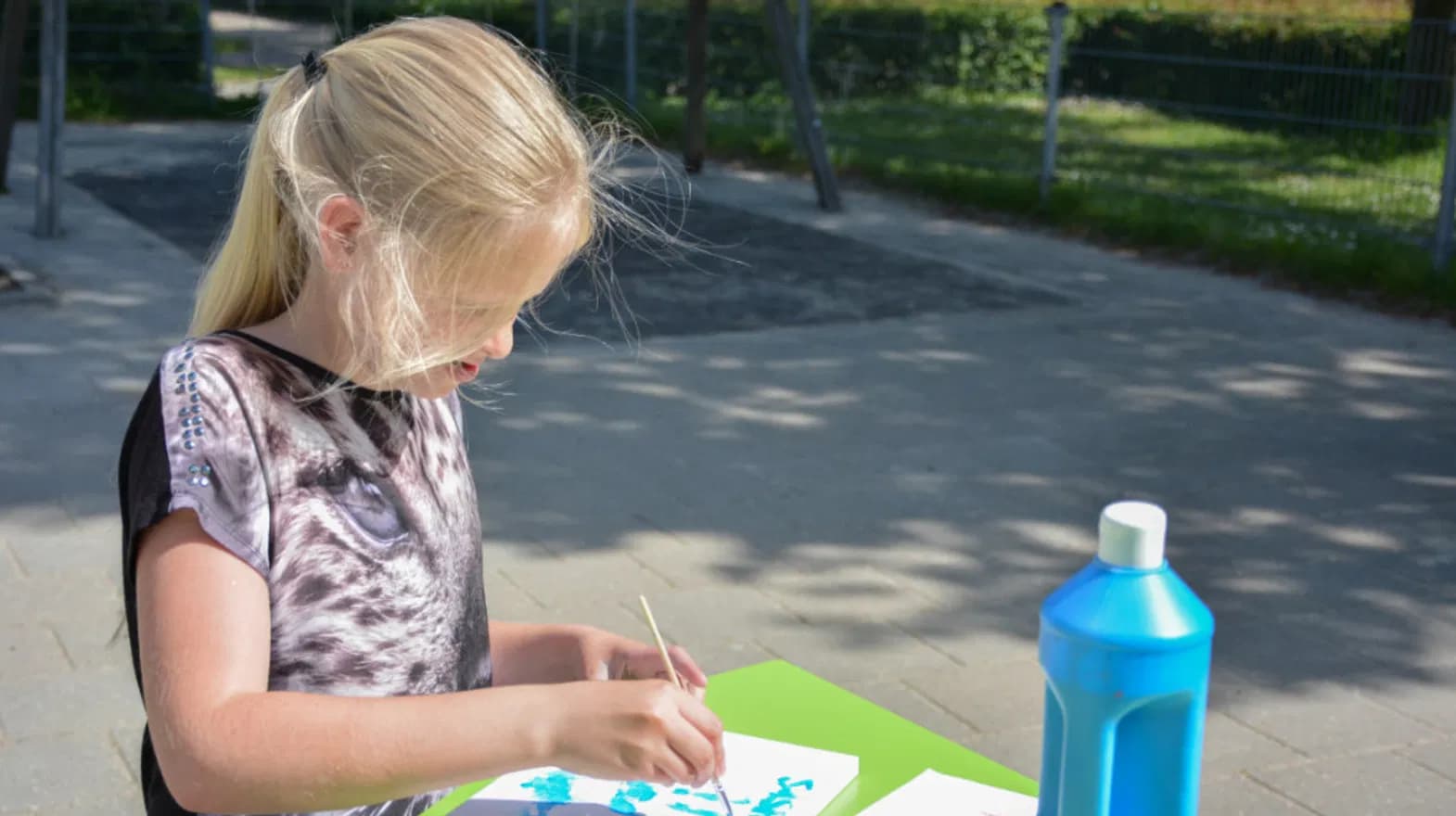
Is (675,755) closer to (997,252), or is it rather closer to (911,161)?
(997,252)

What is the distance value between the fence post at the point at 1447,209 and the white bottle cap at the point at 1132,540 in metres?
7.34

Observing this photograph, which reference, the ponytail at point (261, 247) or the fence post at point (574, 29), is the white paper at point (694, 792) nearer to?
the ponytail at point (261, 247)

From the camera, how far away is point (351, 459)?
4.68 ft

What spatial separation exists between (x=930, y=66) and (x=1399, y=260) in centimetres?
438

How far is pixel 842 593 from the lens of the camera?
393cm

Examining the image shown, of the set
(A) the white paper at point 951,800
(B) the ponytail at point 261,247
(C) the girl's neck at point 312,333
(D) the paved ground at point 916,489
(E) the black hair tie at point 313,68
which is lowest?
(D) the paved ground at point 916,489


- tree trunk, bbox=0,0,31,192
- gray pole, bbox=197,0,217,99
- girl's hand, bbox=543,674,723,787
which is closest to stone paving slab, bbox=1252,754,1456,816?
girl's hand, bbox=543,674,723,787

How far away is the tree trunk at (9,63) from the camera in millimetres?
8984

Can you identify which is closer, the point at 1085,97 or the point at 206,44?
the point at 1085,97

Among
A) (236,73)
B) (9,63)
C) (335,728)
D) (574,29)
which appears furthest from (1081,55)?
(236,73)

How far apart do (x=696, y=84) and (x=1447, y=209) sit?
5.43 m

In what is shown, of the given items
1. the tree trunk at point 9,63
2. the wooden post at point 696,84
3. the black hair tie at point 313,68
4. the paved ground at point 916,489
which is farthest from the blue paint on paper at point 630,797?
the wooden post at point 696,84

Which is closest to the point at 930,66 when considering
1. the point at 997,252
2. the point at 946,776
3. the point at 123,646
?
the point at 997,252

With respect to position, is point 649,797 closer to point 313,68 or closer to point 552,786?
point 552,786
